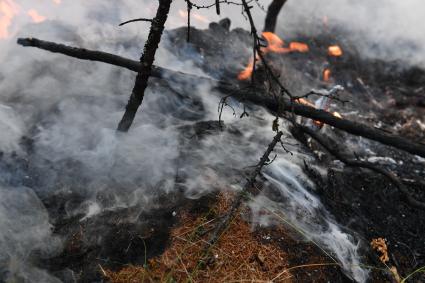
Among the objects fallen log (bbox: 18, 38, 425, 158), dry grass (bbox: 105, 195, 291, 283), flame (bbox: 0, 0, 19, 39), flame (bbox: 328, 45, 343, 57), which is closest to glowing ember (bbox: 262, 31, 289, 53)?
flame (bbox: 328, 45, 343, 57)

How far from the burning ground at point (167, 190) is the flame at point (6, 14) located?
3.66 ft

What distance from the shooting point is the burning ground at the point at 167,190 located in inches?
137

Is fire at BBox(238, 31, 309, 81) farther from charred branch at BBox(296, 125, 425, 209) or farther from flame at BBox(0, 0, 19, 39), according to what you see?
flame at BBox(0, 0, 19, 39)

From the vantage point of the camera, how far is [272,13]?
33.3 ft

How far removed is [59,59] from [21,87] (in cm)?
96

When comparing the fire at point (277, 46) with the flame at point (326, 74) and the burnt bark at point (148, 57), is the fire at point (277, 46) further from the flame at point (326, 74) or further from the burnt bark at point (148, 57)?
the burnt bark at point (148, 57)

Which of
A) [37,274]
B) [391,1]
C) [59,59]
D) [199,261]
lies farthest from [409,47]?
[37,274]

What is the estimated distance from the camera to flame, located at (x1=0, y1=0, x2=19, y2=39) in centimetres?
764

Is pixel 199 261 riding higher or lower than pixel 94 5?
lower

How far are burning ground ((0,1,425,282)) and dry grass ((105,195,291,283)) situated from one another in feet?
0.04

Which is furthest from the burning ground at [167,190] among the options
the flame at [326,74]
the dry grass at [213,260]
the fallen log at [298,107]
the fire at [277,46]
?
the flame at [326,74]

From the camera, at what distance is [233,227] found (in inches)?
150

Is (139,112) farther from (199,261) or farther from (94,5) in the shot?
(94,5)

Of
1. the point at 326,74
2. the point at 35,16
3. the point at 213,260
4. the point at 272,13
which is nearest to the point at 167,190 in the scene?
the point at 213,260
